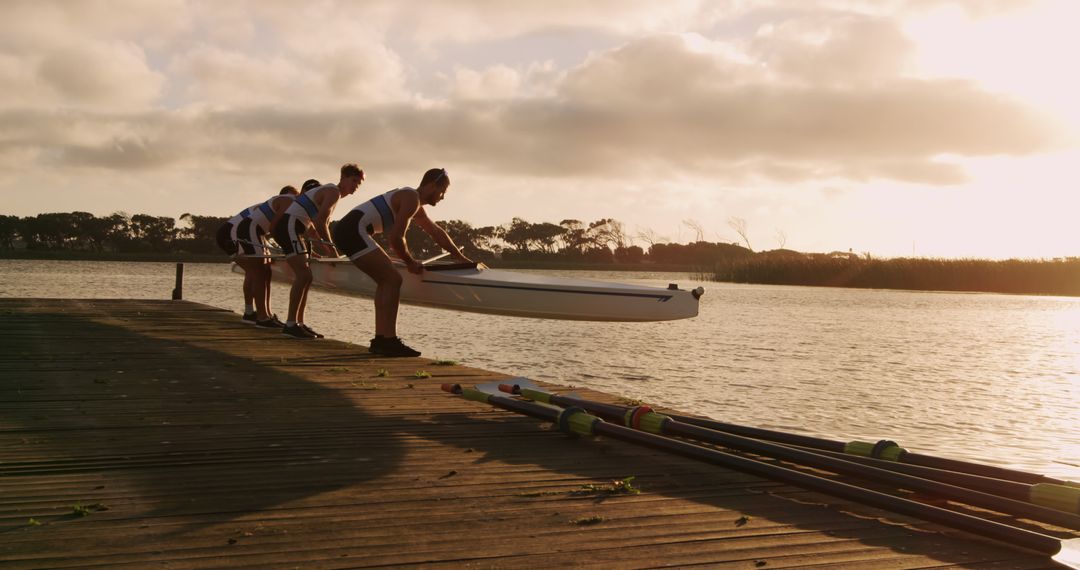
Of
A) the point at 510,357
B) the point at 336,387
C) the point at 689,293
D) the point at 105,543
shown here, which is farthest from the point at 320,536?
the point at 510,357

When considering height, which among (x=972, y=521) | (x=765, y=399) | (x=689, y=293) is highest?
(x=689, y=293)

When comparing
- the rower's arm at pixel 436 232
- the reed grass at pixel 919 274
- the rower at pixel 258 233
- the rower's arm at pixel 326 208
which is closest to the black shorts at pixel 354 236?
the rower's arm at pixel 436 232

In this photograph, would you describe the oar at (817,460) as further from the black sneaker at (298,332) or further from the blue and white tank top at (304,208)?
the black sneaker at (298,332)

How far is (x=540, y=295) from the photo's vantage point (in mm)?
10453

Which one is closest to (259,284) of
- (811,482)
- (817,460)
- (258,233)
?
(258,233)

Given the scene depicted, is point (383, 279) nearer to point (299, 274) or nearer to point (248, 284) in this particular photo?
point (299, 274)

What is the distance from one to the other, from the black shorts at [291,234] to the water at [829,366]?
152 inches

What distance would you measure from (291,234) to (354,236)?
79.5 inches

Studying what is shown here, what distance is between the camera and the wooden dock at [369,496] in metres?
2.84

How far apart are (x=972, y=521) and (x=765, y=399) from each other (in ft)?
26.8

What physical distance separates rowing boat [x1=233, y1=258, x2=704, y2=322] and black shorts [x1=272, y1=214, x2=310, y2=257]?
4.12ft

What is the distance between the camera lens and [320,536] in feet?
9.75

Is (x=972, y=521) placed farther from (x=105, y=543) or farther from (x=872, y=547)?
(x=105, y=543)

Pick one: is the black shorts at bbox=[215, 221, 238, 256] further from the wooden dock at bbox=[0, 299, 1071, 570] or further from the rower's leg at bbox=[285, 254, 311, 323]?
the wooden dock at bbox=[0, 299, 1071, 570]
